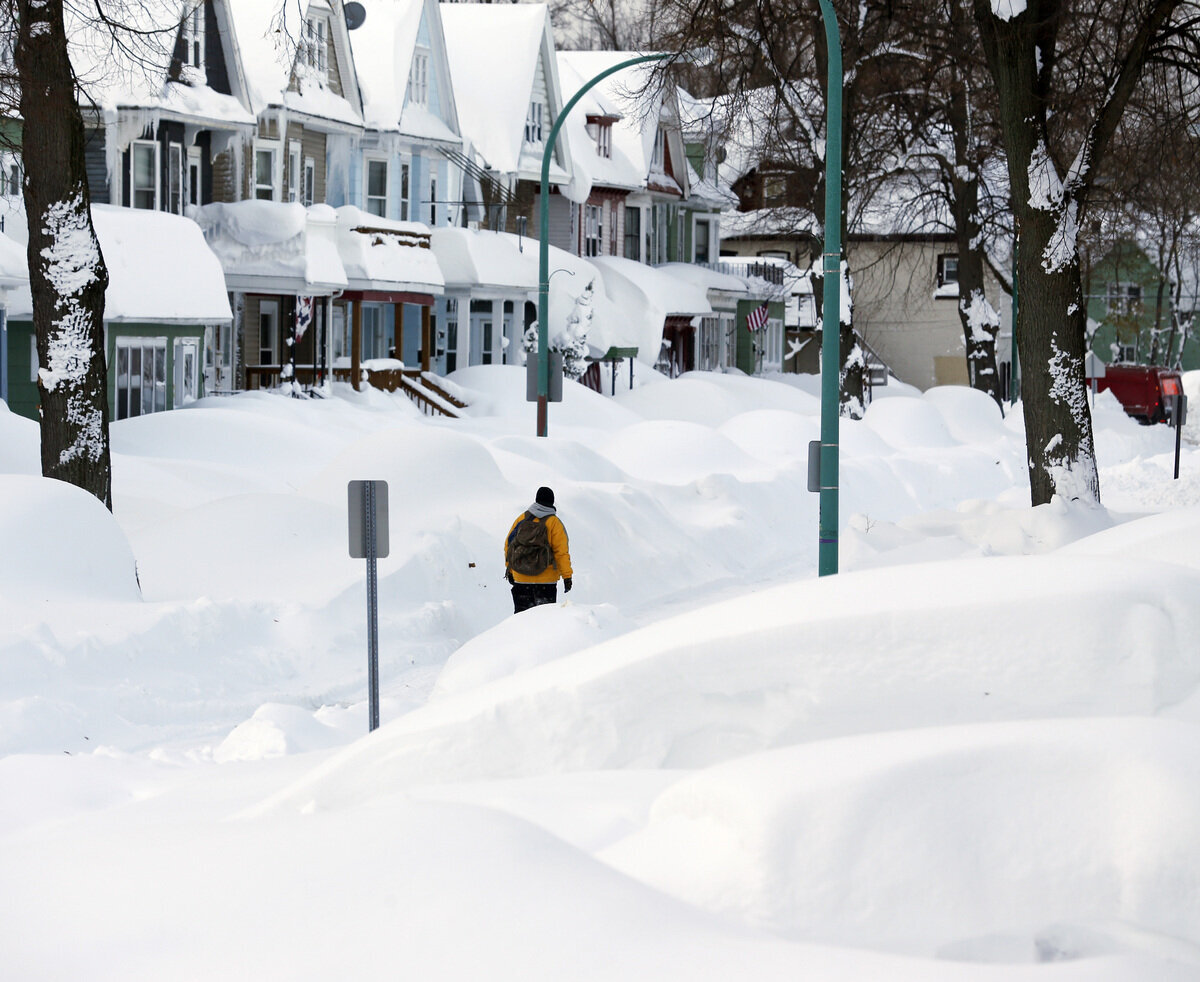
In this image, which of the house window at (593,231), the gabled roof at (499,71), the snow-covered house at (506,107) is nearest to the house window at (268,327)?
the snow-covered house at (506,107)

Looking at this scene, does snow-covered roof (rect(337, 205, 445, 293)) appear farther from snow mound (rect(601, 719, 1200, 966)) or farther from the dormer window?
snow mound (rect(601, 719, 1200, 966))

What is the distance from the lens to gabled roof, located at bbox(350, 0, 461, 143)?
4075cm

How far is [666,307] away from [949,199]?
45.2ft

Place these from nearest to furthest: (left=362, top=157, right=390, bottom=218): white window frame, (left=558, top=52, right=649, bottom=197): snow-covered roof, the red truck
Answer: (left=362, top=157, right=390, bottom=218): white window frame, the red truck, (left=558, top=52, right=649, bottom=197): snow-covered roof

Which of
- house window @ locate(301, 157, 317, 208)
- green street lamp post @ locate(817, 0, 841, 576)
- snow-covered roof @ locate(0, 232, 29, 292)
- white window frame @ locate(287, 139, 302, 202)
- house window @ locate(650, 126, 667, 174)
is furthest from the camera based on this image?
house window @ locate(650, 126, 667, 174)

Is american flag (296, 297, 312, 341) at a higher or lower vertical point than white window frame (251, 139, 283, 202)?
lower

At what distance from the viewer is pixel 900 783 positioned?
4078 millimetres

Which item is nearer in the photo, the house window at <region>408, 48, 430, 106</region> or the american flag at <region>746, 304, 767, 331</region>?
the house window at <region>408, 48, 430, 106</region>

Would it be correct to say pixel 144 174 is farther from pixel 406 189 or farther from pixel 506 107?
pixel 506 107

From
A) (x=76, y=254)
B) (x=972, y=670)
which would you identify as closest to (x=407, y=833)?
(x=972, y=670)

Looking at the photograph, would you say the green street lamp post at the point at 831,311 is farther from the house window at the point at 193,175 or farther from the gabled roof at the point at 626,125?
the gabled roof at the point at 626,125

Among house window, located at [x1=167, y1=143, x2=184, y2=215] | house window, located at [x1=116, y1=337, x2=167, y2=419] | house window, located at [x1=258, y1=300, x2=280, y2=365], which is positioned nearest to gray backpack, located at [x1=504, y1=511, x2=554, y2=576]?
house window, located at [x1=116, y1=337, x2=167, y2=419]

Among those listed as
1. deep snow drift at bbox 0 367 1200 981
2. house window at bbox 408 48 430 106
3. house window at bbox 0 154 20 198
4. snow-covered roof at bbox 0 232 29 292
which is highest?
house window at bbox 408 48 430 106

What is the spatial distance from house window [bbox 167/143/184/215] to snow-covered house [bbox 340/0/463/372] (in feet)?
17.9
